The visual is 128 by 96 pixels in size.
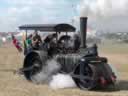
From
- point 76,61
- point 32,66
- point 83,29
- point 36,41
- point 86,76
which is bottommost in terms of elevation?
point 32,66

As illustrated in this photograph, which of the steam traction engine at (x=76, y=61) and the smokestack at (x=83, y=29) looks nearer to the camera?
the steam traction engine at (x=76, y=61)

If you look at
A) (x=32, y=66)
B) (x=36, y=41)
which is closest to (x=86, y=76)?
(x=32, y=66)

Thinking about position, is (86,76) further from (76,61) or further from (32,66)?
(32,66)

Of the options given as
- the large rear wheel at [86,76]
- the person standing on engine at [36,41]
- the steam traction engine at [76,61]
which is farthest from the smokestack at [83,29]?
the person standing on engine at [36,41]

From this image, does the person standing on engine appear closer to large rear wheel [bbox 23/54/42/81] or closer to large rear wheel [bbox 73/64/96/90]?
large rear wheel [bbox 23/54/42/81]

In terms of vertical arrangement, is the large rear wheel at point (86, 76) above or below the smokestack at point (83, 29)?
below

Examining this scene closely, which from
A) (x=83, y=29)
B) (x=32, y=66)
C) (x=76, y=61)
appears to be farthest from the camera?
(x=32, y=66)

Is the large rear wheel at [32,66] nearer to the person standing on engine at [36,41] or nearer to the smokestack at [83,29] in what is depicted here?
the person standing on engine at [36,41]

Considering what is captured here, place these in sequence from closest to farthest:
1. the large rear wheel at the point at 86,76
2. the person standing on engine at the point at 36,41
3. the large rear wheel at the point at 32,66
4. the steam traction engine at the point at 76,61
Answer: the large rear wheel at the point at 86,76 < the steam traction engine at the point at 76,61 < the large rear wheel at the point at 32,66 < the person standing on engine at the point at 36,41

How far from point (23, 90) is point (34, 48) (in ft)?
8.46

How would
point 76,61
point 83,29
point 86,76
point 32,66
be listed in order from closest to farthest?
point 86,76
point 76,61
point 83,29
point 32,66

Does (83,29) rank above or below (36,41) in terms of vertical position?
above

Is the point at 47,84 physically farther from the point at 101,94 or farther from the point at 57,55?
the point at 101,94

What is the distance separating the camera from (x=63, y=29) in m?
13.8
